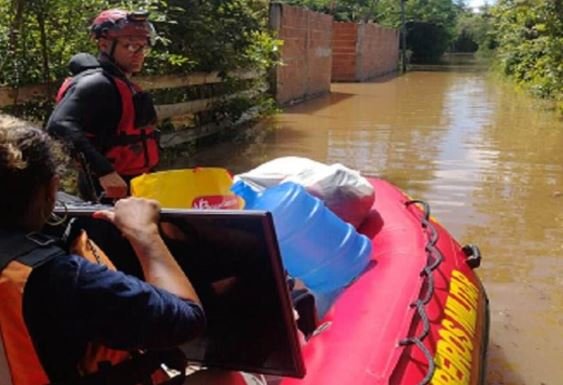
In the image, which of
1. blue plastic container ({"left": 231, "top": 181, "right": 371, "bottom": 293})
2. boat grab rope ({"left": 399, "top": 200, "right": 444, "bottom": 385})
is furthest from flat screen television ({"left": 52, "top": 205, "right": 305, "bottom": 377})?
blue plastic container ({"left": 231, "top": 181, "right": 371, "bottom": 293})

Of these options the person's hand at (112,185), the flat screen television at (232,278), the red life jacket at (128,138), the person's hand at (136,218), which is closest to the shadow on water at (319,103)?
the red life jacket at (128,138)

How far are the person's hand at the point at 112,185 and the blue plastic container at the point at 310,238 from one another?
2.02 feet

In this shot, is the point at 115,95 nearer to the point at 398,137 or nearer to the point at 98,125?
the point at 98,125

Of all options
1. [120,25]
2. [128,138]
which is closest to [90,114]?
[128,138]

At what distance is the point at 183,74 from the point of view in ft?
26.4

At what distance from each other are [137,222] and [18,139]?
350mm

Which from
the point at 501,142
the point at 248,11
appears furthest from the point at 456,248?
the point at 501,142

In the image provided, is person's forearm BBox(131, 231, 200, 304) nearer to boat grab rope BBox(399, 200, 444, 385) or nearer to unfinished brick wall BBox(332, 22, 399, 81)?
boat grab rope BBox(399, 200, 444, 385)

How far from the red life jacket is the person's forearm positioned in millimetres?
1664

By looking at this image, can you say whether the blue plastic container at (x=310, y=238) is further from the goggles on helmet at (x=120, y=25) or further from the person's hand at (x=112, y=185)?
the goggles on helmet at (x=120, y=25)

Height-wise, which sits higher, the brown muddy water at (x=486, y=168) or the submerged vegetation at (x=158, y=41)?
the submerged vegetation at (x=158, y=41)

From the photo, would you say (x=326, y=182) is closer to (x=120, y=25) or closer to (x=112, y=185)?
(x=112, y=185)

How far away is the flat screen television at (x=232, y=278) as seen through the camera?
178cm

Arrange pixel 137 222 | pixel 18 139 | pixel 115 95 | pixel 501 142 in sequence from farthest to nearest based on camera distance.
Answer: pixel 501 142
pixel 115 95
pixel 137 222
pixel 18 139
